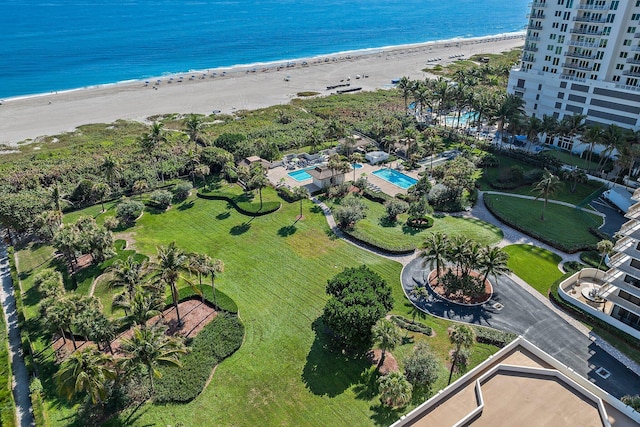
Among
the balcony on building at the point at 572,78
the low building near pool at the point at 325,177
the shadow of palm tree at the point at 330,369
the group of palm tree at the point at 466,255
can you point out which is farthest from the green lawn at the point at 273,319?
the balcony on building at the point at 572,78

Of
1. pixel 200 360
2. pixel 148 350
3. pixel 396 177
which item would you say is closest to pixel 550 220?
pixel 396 177

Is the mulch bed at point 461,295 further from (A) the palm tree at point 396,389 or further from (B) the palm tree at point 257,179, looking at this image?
(B) the palm tree at point 257,179

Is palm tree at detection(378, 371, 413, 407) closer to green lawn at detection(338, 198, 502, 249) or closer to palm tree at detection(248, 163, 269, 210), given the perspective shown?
green lawn at detection(338, 198, 502, 249)


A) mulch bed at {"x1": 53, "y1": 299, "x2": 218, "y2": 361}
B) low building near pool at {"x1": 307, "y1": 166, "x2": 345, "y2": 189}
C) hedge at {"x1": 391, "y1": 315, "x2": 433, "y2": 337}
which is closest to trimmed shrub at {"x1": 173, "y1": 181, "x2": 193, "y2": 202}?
low building near pool at {"x1": 307, "y1": 166, "x2": 345, "y2": 189}

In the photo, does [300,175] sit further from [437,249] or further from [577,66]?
[577,66]

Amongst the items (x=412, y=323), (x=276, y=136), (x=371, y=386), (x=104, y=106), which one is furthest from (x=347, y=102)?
(x=371, y=386)
